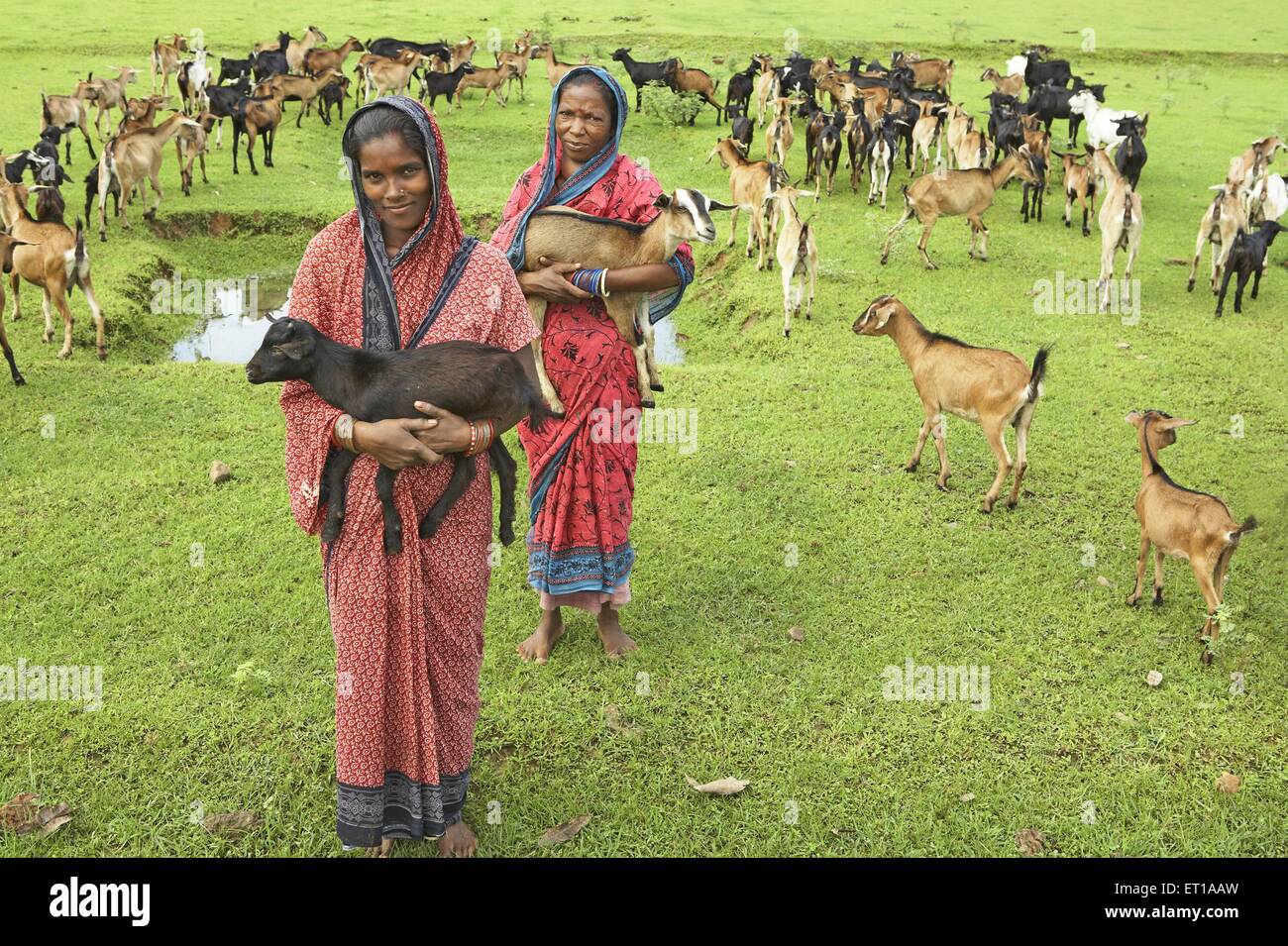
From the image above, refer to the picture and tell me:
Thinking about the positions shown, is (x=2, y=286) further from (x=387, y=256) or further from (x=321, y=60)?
(x=321, y=60)

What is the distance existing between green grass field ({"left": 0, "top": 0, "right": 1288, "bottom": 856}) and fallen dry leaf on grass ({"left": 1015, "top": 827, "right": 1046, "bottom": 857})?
68 millimetres

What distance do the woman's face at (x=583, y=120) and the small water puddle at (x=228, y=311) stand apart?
615 cm

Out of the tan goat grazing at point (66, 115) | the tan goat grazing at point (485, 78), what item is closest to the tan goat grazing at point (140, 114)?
the tan goat grazing at point (66, 115)

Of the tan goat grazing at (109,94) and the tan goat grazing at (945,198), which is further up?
the tan goat grazing at (109,94)

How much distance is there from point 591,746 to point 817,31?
998 inches

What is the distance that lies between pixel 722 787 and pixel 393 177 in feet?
7.90

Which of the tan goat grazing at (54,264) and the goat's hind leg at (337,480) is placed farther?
the tan goat grazing at (54,264)

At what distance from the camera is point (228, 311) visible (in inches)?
439

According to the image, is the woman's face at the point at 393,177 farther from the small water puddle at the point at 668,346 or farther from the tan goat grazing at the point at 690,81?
the tan goat grazing at the point at 690,81

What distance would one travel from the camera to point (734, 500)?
20.5 ft

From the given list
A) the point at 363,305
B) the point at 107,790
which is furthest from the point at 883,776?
the point at 107,790

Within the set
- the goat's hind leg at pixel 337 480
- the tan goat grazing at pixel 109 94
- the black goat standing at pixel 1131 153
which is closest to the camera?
the goat's hind leg at pixel 337 480

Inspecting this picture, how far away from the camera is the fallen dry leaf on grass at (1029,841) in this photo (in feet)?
12.2

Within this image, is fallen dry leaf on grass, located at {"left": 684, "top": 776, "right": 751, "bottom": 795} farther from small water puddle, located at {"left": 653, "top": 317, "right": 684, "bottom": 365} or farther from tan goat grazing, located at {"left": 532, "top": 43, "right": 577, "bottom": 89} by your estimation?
tan goat grazing, located at {"left": 532, "top": 43, "right": 577, "bottom": 89}
